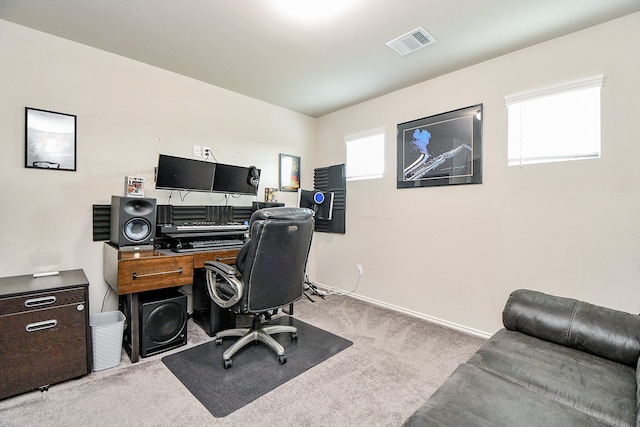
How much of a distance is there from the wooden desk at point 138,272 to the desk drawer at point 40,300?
0.77ft

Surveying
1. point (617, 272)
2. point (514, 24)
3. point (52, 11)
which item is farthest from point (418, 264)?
point (52, 11)

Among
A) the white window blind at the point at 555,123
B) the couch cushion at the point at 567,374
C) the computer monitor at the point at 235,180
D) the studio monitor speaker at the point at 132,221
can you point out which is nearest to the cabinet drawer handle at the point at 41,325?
the studio monitor speaker at the point at 132,221

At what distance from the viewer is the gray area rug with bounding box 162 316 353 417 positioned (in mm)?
1778

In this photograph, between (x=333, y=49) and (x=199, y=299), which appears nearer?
(x=333, y=49)

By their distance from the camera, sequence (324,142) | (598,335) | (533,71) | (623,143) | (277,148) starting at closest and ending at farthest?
(598,335)
(623,143)
(533,71)
(277,148)
(324,142)

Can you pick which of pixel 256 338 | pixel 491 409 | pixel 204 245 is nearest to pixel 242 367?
pixel 256 338

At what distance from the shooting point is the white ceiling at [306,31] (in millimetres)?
1934

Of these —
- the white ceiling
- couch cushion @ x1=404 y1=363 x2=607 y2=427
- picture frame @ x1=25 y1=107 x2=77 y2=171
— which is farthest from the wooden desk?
couch cushion @ x1=404 y1=363 x2=607 y2=427

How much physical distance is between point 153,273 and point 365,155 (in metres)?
2.68

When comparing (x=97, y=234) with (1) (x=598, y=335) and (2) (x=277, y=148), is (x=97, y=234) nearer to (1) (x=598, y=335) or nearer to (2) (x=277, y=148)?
(2) (x=277, y=148)

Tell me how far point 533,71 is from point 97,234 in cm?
395

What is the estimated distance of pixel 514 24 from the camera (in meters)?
2.08

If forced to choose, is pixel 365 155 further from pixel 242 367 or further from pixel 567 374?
pixel 567 374

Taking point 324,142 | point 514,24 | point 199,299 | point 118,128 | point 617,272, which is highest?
point 514,24
